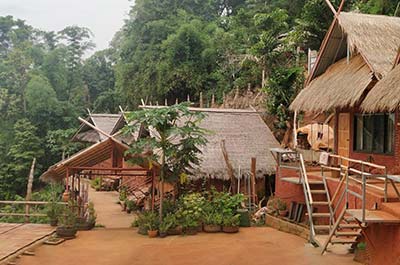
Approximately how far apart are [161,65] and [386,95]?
56.0ft

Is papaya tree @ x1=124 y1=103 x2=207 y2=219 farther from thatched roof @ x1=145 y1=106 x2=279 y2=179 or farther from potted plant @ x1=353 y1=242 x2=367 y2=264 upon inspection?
potted plant @ x1=353 y1=242 x2=367 y2=264

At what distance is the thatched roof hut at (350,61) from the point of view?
1038cm

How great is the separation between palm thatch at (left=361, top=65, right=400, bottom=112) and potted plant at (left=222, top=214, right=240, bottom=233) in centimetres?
419

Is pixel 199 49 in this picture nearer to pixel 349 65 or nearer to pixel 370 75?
pixel 349 65

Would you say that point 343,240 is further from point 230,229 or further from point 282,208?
point 282,208

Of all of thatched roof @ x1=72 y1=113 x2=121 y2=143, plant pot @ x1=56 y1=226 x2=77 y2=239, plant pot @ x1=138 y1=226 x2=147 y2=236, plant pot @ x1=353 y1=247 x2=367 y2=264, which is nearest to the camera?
plant pot @ x1=353 y1=247 x2=367 y2=264

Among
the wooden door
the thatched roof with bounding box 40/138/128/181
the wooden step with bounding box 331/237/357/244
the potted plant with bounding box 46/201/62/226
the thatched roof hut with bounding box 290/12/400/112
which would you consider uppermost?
the thatched roof hut with bounding box 290/12/400/112

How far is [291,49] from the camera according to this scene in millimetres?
19312

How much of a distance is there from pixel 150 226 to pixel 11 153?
17.2m

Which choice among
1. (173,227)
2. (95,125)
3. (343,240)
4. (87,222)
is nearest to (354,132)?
(343,240)

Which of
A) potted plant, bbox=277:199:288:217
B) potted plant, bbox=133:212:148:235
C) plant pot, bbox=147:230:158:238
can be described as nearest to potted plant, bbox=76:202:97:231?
potted plant, bbox=133:212:148:235

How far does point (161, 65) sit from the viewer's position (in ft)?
80.4

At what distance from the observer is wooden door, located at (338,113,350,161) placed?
12484 mm

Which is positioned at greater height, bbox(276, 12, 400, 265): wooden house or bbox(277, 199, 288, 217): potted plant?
bbox(276, 12, 400, 265): wooden house
